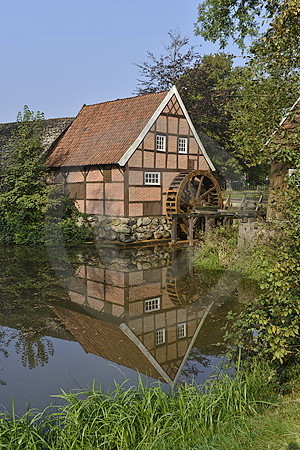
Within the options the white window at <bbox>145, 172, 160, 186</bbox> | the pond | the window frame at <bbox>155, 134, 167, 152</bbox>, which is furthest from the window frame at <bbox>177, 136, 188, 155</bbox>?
the pond

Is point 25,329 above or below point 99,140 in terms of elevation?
below

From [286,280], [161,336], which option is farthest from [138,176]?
[286,280]

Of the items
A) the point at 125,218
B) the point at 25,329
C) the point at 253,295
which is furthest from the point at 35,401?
the point at 125,218

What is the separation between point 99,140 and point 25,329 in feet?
43.6

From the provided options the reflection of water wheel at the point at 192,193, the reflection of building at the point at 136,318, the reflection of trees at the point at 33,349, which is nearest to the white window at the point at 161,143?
the reflection of water wheel at the point at 192,193

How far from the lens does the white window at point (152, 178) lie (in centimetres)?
1876

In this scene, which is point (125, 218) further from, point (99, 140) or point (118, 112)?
point (118, 112)

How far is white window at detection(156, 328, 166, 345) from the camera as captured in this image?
7281 mm

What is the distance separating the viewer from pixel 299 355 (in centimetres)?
488

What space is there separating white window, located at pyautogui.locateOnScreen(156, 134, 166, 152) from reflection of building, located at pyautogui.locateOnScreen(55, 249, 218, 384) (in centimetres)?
800

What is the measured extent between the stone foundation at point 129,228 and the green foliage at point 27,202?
64cm

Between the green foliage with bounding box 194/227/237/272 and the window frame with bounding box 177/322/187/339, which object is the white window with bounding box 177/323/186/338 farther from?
the green foliage with bounding box 194/227/237/272

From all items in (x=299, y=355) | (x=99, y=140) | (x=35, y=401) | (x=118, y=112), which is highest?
(x=118, y=112)

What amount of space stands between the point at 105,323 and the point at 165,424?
4444mm
